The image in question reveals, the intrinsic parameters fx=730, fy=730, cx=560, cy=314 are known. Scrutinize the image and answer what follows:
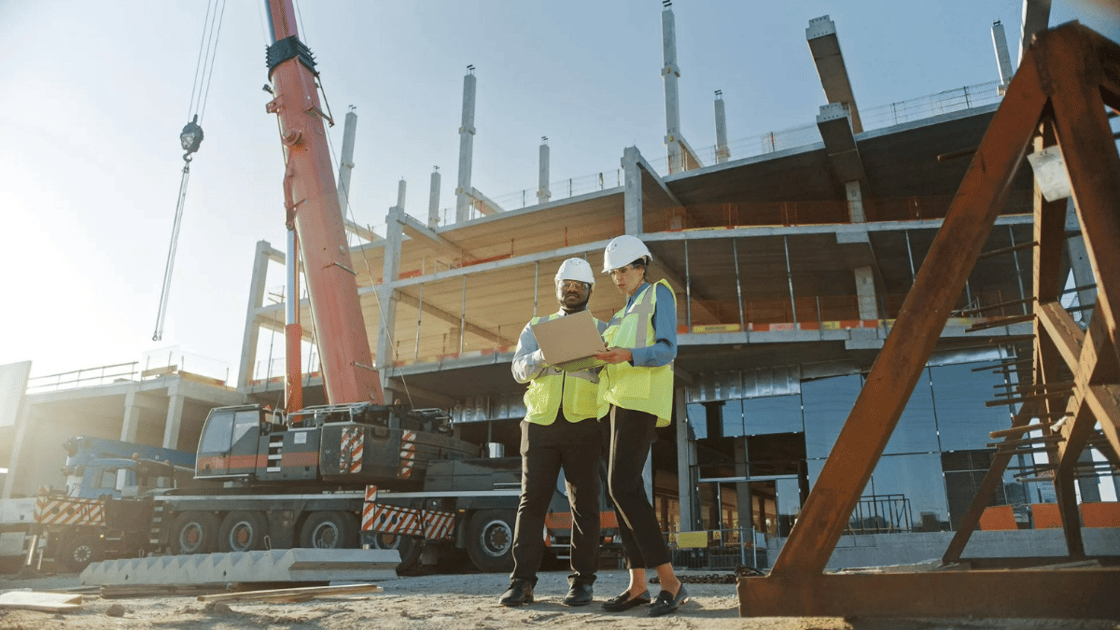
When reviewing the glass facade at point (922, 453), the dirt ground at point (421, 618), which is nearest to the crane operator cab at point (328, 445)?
the dirt ground at point (421, 618)

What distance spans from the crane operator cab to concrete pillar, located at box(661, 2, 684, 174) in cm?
1741

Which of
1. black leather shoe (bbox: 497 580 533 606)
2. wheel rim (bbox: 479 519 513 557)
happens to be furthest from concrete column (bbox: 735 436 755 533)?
black leather shoe (bbox: 497 580 533 606)

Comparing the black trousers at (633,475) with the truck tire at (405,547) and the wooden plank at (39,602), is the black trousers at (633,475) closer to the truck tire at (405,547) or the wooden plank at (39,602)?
the wooden plank at (39,602)

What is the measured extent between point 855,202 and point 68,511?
20.2 m

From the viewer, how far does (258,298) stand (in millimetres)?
29359

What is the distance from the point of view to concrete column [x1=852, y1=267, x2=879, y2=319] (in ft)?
65.3

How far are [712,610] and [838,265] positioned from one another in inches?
788

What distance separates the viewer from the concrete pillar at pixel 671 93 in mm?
27266

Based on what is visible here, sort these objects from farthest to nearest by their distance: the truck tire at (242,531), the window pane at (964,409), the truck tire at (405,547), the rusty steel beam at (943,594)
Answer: the window pane at (964,409)
the truck tire at (242,531)
the truck tire at (405,547)
the rusty steel beam at (943,594)

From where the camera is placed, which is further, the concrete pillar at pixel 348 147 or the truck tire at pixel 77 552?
the concrete pillar at pixel 348 147

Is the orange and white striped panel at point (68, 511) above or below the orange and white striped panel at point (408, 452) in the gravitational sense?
below

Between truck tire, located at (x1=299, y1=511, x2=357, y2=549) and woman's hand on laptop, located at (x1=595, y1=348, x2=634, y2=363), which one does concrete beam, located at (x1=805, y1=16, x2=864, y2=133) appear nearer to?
truck tire, located at (x1=299, y1=511, x2=357, y2=549)

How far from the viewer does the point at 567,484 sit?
3.84 metres

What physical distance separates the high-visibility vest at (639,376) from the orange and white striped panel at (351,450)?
8.37 m
